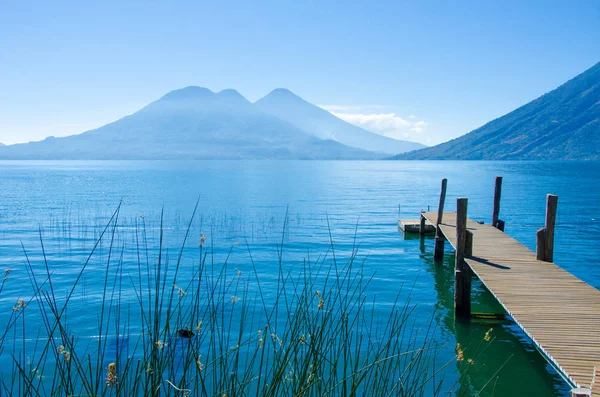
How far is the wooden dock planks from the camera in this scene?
194 inches

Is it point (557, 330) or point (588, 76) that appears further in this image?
point (588, 76)

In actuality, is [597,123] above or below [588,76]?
below

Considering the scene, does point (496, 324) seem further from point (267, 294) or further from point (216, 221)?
point (216, 221)

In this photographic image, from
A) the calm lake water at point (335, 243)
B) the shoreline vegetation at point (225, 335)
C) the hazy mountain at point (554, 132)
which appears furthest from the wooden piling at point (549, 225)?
the hazy mountain at point (554, 132)

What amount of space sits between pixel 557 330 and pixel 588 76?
229m

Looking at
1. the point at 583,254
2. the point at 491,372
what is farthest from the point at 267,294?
the point at 583,254

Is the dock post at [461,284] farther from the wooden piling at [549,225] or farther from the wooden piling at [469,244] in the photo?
the wooden piling at [549,225]

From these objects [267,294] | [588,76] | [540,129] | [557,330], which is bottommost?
[267,294]

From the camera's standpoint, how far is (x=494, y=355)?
7.48 metres

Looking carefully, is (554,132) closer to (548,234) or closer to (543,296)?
(548,234)

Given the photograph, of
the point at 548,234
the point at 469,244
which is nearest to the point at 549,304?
the point at 469,244

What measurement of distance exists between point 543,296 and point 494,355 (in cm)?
124

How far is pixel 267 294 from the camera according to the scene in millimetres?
10914

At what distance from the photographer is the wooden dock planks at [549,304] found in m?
4.92
